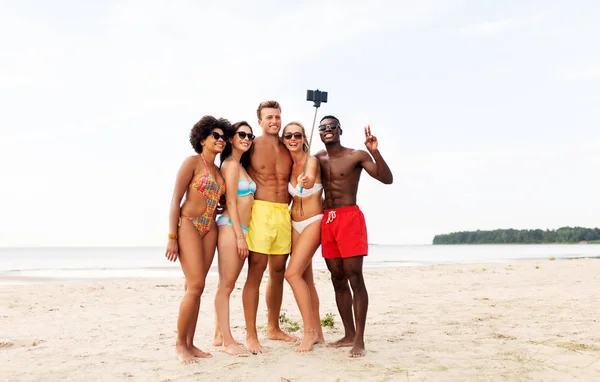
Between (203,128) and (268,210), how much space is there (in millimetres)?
1245

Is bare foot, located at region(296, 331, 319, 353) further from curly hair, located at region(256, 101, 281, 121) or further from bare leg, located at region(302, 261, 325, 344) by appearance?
curly hair, located at region(256, 101, 281, 121)

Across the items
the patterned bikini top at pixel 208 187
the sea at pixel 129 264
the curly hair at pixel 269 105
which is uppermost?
the curly hair at pixel 269 105

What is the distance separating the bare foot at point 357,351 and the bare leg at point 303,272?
534 mm

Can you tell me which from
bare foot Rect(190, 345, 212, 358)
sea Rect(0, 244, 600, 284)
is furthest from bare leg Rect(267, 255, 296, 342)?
sea Rect(0, 244, 600, 284)

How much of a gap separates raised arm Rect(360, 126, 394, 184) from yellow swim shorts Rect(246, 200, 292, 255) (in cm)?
112

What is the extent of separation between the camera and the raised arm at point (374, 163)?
5898 millimetres

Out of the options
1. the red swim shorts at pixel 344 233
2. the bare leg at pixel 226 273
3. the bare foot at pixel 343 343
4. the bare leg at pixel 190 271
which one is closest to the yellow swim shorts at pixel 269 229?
the bare leg at pixel 226 273

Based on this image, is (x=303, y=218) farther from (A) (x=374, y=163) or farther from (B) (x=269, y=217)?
(A) (x=374, y=163)

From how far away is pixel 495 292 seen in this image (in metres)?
12.0

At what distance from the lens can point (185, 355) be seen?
18.2 ft

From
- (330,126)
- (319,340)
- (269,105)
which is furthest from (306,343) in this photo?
(269,105)

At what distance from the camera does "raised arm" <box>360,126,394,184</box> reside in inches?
232

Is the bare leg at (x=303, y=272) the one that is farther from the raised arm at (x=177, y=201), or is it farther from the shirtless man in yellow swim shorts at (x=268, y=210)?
the raised arm at (x=177, y=201)

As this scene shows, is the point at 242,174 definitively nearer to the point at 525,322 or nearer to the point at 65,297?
the point at 525,322
